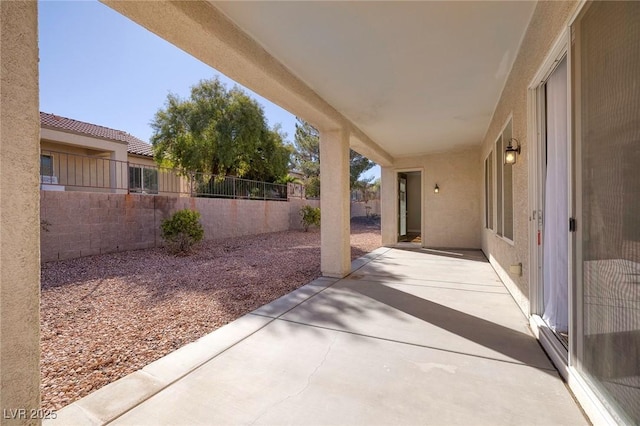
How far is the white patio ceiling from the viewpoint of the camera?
250 centimetres

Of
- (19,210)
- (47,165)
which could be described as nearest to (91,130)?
(47,165)

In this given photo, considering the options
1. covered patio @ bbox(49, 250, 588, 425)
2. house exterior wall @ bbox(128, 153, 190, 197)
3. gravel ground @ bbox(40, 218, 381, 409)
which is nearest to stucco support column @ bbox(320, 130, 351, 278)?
gravel ground @ bbox(40, 218, 381, 409)

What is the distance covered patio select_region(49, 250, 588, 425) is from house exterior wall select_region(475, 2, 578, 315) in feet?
2.04

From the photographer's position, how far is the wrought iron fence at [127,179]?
7.20 m

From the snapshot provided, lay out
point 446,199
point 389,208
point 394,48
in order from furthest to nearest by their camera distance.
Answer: point 389,208 → point 446,199 → point 394,48

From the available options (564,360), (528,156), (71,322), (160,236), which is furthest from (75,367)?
(160,236)

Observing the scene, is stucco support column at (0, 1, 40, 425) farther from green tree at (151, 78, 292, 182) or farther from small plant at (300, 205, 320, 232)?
small plant at (300, 205, 320, 232)

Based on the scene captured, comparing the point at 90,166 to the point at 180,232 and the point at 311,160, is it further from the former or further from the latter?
the point at 311,160

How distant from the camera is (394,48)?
10.0 feet

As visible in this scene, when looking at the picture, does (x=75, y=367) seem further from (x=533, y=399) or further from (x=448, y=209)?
(x=448, y=209)

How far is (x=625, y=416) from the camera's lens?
1372mm

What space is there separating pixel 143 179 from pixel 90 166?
1390 mm

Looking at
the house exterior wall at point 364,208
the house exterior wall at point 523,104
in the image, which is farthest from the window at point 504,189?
the house exterior wall at point 364,208

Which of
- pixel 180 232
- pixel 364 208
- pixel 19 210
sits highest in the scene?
pixel 364 208
